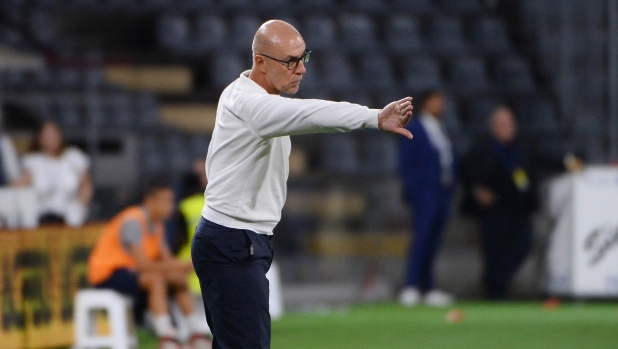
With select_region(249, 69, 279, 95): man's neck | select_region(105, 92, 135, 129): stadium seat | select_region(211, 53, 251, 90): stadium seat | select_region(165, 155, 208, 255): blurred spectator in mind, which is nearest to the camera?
select_region(249, 69, 279, 95): man's neck

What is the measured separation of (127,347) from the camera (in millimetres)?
7355

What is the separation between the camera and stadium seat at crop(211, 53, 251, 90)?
44.0ft

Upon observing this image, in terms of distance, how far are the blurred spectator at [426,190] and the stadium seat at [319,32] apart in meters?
3.48

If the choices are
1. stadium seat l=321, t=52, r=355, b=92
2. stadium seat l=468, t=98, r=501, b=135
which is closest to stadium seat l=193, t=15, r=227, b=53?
stadium seat l=321, t=52, r=355, b=92

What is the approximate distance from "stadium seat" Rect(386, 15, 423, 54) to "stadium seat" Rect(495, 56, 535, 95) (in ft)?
3.63

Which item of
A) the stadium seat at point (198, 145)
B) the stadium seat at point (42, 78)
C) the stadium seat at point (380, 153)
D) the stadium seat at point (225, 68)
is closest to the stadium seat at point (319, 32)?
the stadium seat at point (225, 68)

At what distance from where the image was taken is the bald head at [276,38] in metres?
3.88

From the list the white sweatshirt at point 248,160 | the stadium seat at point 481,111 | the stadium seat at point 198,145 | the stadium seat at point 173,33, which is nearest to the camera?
the white sweatshirt at point 248,160

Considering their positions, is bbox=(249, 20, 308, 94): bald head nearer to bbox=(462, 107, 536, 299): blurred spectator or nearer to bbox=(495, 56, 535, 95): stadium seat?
bbox=(462, 107, 536, 299): blurred spectator

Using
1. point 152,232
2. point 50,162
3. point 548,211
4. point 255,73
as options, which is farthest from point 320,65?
point 255,73

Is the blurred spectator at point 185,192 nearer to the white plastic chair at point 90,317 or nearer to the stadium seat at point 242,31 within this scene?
the white plastic chair at point 90,317

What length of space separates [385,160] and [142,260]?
541cm

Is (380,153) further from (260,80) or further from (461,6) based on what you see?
(260,80)

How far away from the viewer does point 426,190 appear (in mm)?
10727
